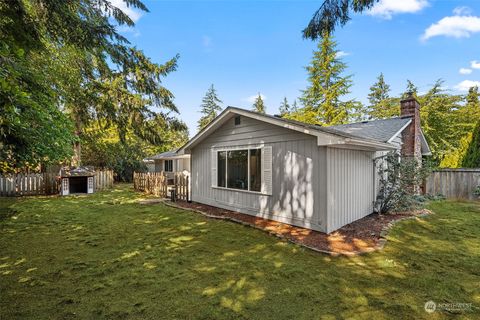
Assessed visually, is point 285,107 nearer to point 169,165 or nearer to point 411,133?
point 169,165

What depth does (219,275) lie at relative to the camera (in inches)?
145

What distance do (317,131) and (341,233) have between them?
102 inches

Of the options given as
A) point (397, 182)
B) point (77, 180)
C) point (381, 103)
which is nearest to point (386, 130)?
point (397, 182)

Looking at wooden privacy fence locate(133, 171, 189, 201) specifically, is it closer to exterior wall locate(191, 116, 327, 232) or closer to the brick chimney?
exterior wall locate(191, 116, 327, 232)

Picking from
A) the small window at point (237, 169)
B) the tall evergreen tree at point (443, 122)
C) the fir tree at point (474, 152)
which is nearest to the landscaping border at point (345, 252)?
the small window at point (237, 169)

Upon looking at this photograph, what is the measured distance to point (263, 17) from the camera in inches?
361

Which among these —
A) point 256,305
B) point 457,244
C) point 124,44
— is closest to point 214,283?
point 256,305

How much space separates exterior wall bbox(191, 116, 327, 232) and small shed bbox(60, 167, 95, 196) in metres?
8.82

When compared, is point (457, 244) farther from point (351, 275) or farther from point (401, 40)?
point (401, 40)

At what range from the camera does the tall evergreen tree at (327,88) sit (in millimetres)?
22453

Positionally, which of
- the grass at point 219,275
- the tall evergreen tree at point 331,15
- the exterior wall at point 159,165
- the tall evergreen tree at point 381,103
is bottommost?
the grass at point 219,275

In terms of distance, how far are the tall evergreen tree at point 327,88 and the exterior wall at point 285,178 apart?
1681cm

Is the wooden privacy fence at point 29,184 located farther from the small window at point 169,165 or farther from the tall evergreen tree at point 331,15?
the tall evergreen tree at point 331,15

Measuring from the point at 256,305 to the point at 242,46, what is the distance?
45.1ft
